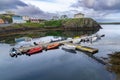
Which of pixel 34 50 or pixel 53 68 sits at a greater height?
pixel 34 50

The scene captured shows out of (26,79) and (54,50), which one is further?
(54,50)

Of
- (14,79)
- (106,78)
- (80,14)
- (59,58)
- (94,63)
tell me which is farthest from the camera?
(80,14)

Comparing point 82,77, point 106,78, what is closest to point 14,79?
point 82,77

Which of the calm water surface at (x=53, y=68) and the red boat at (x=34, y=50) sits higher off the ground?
the red boat at (x=34, y=50)

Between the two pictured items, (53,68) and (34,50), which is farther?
(34,50)

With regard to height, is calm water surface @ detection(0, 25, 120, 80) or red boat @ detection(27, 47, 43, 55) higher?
red boat @ detection(27, 47, 43, 55)

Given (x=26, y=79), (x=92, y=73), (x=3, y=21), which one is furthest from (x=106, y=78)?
(x=3, y=21)

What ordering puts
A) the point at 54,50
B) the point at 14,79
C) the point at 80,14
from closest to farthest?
the point at 14,79 → the point at 54,50 → the point at 80,14

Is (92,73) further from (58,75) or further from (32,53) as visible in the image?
(32,53)

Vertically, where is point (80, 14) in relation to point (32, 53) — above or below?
above

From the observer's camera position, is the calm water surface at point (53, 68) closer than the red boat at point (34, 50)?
Yes

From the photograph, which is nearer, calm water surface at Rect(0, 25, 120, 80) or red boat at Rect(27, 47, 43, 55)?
calm water surface at Rect(0, 25, 120, 80)

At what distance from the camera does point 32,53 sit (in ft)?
177

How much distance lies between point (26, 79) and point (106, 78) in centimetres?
1431
